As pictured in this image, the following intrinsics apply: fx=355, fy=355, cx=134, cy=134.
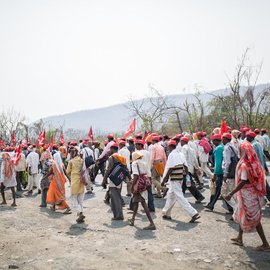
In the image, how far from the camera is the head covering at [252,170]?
5.99 m

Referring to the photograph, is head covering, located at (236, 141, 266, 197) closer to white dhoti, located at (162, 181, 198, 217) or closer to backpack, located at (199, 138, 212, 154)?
white dhoti, located at (162, 181, 198, 217)

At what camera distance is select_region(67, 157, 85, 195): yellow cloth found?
8.49 metres

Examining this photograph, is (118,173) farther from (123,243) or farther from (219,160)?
(219,160)

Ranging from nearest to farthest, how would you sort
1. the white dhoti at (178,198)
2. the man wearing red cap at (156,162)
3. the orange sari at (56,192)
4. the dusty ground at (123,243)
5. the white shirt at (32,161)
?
the dusty ground at (123,243) → the white dhoti at (178,198) → the orange sari at (56,192) → the man wearing red cap at (156,162) → the white shirt at (32,161)

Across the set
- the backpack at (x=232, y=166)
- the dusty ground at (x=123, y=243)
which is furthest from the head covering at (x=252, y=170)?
the backpack at (x=232, y=166)

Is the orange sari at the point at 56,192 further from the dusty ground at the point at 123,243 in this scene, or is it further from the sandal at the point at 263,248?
the sandal at the point at 263,248

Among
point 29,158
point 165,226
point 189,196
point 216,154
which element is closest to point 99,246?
point 165,226

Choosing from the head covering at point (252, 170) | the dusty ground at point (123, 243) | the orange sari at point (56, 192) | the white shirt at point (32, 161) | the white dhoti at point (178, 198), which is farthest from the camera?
the white shirt at point (32, 161)

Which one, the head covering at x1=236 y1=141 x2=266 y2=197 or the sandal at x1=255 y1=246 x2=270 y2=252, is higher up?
the head covering at x1=236 y1=141 x2=266 y2=197

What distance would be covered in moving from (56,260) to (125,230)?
2.10 m

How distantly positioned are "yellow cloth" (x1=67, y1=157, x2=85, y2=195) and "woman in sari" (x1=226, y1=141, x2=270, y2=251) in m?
3.93

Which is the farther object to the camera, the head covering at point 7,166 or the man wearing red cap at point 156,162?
the head covering at point 7,166

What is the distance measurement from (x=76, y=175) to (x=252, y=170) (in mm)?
4278

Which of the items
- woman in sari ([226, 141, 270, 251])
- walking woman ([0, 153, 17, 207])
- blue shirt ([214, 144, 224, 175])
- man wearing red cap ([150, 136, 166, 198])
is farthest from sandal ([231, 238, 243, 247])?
walking woman ([0, 153, 17, 207])
